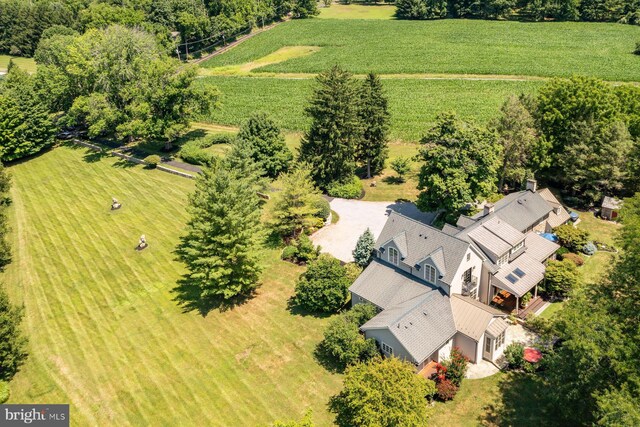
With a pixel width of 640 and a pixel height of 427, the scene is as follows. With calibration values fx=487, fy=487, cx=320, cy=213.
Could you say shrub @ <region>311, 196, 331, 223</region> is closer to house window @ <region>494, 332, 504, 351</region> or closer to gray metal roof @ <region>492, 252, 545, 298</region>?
gray metal roof @ <region>492, 252, 545, 298</region>

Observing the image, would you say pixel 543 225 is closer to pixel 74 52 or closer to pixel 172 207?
pixel 172 207

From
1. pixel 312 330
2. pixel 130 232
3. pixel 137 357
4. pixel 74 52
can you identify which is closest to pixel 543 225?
pixel 312 330

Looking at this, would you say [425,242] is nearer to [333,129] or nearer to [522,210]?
[522,210]

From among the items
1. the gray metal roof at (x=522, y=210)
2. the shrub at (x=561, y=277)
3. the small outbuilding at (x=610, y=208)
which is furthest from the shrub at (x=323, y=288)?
the small outbuilding at (x=610, y=208)

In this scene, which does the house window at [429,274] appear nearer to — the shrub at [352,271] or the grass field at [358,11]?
the shrub at [352,271]

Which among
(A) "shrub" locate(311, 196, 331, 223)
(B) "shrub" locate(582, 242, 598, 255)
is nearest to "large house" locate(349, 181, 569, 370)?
(B) "shrub" locate(582, 242, 598, 255)

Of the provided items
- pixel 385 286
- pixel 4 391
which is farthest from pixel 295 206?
pixel 4 391
